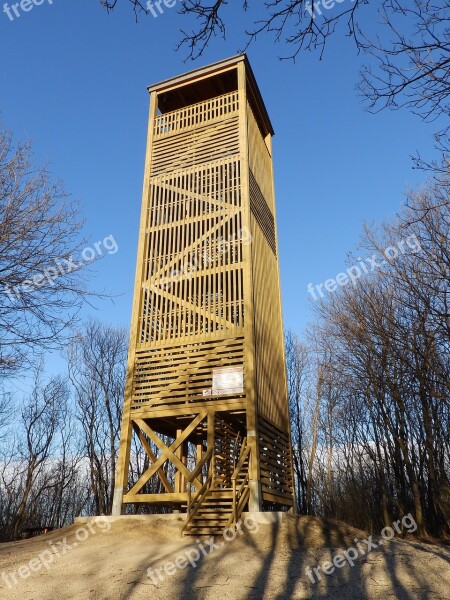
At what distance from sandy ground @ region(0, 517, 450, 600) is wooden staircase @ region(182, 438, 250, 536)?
1.04 feet

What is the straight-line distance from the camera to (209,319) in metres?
10.2

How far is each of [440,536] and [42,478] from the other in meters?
21.4

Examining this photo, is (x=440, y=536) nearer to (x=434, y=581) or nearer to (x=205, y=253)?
(x=434, y=581)

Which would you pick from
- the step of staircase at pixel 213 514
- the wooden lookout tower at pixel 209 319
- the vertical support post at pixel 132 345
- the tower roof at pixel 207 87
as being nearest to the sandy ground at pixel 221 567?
the step of staircase at pixel 213 514

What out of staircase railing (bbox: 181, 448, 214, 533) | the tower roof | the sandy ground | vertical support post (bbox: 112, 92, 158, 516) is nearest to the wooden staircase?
staircase railing (bbox: 181, 448, 214, 533)

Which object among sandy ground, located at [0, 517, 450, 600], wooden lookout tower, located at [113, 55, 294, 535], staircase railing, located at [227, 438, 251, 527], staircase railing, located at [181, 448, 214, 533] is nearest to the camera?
sandy ground, located at [0, 517, 450, 600]

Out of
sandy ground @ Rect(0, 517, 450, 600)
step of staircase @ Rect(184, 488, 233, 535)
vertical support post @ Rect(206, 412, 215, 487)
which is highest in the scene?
vertical support post @ Rect(206, 412, 215, 487)

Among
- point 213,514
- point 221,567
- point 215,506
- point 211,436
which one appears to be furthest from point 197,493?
point 221,567

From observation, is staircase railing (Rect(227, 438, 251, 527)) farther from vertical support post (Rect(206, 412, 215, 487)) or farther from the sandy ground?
vertical support post (Rect(206, 412, 215, 487))

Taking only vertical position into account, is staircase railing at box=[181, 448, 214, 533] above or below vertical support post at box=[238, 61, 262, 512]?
below

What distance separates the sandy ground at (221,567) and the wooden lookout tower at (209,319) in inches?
34.8

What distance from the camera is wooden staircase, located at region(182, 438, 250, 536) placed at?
7.56 metres

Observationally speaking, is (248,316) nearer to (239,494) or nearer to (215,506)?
(239,494)

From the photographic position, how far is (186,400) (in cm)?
951
